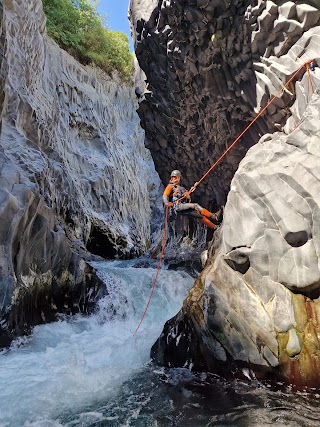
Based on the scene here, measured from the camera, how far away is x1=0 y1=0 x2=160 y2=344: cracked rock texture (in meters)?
7.23

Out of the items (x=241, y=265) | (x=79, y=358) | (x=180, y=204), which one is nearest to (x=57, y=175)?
(x=180, y=204)

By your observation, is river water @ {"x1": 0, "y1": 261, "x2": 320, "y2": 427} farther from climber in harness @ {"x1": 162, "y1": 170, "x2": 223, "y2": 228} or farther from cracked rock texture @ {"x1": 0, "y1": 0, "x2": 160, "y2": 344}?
climber in harness @ {"x1": 162, "y1": 170, "x2": 223, "y2": 228}

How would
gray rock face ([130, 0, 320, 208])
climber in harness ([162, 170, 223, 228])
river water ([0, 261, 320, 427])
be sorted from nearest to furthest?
1. river water ([0, 261, 320, 427])
2. gray rock face ([130, 0, 320, 208])
3. climber in harness ([162, 170, 223, 228])

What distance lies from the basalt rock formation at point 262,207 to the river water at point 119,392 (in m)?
0.34

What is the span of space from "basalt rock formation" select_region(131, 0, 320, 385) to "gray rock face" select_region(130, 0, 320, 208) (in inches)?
1.2

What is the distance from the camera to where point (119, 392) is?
180 inches

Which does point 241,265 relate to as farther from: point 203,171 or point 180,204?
point 203,171

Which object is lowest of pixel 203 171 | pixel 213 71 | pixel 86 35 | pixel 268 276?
pixel 268 276

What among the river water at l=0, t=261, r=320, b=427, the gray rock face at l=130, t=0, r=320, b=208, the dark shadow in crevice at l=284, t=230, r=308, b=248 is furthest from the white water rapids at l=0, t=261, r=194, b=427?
the gray rock face at l=130, t=0, r=320, b=208

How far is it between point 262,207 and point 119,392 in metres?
3.07

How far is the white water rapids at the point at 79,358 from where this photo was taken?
4219mm

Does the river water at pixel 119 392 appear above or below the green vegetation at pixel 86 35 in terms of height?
below

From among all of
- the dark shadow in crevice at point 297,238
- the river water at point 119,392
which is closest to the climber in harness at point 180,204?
the river water at point 119,392

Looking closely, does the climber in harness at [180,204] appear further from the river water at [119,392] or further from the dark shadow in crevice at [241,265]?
the dark shadow in crevice at [241,265]
